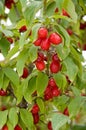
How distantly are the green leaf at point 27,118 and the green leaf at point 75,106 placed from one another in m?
0.15

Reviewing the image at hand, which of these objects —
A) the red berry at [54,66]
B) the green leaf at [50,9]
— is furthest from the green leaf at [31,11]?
the red berry at [54,66]

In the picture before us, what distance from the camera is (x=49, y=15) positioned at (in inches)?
49.6

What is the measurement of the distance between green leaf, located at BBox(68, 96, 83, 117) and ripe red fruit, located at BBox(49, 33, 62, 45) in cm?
27

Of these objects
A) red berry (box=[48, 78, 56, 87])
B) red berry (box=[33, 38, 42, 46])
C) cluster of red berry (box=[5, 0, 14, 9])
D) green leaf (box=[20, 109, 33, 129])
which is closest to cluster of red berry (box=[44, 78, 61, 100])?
red berry (box=[48, 78, 56, 87])

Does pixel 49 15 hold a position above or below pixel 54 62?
above

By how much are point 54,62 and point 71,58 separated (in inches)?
2.5

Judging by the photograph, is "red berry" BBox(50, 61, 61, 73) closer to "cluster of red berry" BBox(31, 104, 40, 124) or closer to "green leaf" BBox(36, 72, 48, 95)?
"green leaf" BBox(36, 72, 48, 95)

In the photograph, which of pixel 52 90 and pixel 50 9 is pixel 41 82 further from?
pixel 50 9

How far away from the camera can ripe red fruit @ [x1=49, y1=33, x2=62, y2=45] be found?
3.72ft

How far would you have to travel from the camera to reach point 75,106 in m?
1.33

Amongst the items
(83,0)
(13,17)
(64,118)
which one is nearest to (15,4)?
(13,17)

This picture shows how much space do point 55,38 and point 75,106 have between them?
0.98 ft

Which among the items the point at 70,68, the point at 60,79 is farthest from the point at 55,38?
the point at 60,79

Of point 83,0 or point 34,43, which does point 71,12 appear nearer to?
point 34,43
